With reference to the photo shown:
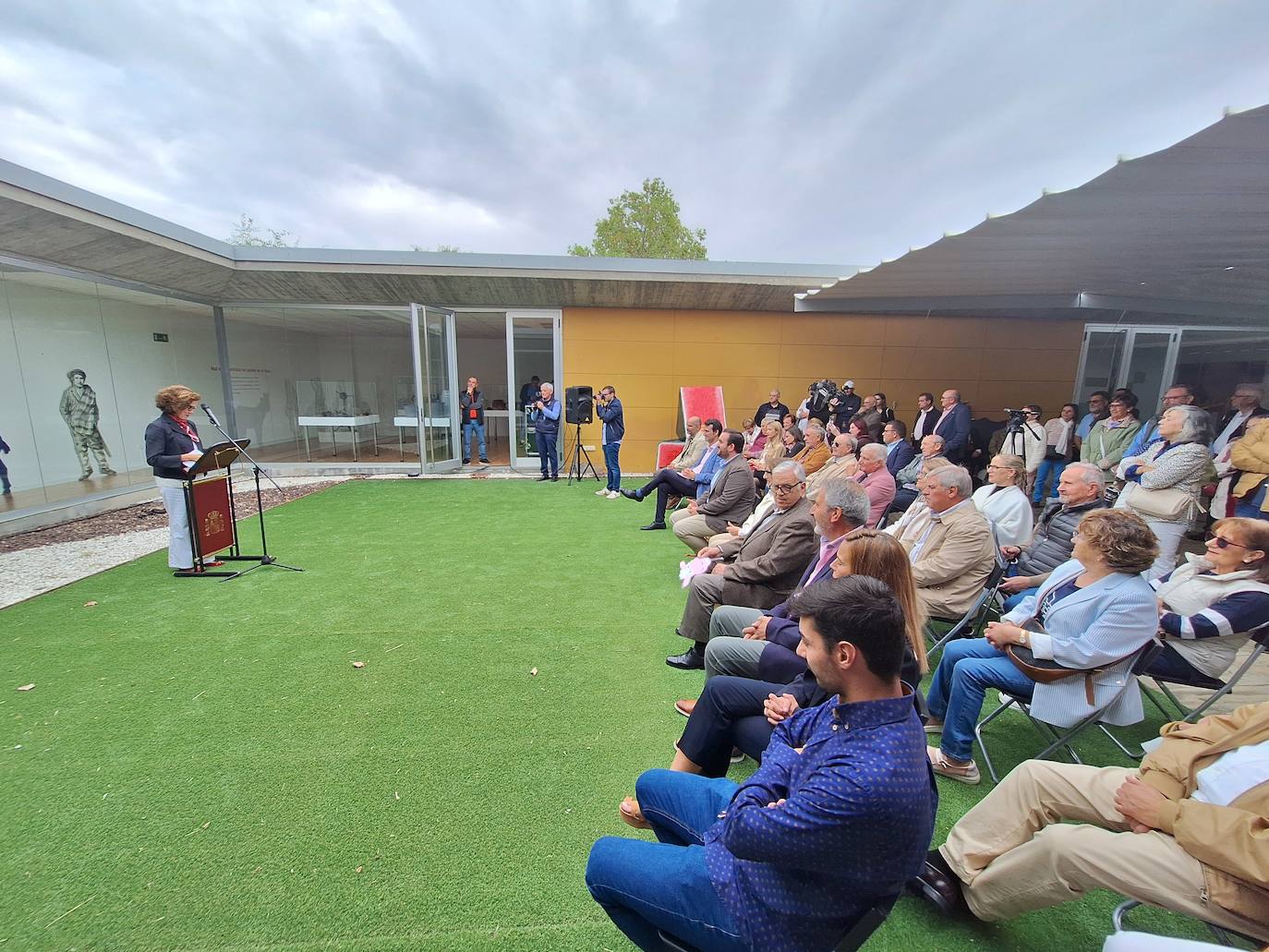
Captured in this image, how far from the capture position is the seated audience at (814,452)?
542 centimetres

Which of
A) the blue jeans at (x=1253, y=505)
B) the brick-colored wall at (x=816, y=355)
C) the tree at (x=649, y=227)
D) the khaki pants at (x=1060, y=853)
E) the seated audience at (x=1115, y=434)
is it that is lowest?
the khaki pants at (x=1060, y=853)

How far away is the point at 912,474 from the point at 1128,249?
2.41m

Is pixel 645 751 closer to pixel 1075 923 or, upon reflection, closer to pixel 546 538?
pixel 1075 923

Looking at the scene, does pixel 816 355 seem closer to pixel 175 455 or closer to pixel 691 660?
pixel 691 660

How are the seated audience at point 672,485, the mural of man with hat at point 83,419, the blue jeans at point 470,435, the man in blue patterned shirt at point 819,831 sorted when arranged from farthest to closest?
the blue jeans at point 470,435, the mural of man with hat at point 83,419, the seated audience at point 672,485, the man in blue patterned shirt at point 819,831

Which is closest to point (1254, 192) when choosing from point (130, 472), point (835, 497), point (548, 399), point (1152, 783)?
point (835, 497)

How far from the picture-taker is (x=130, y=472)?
7020 millimetres

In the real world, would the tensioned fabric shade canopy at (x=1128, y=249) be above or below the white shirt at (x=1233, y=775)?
above

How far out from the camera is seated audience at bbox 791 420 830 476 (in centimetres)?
542

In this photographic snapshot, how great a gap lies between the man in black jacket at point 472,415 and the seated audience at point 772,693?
328 inches

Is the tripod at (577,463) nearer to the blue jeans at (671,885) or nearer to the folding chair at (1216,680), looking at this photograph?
the folding chair at (1216,680)

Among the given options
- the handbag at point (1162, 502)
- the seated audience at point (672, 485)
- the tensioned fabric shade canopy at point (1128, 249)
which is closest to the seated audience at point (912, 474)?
the handbag at point (1162, 502)

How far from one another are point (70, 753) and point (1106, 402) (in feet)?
29.1

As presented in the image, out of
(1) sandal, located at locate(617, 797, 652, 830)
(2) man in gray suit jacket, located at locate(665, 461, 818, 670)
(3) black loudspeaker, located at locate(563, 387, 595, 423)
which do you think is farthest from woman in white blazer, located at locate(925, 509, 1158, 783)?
(3) black loudspeaker, located at locate(563, 387, 595, 423)
